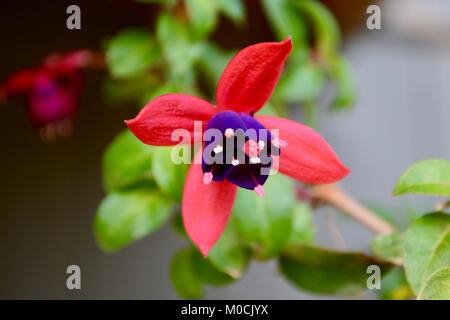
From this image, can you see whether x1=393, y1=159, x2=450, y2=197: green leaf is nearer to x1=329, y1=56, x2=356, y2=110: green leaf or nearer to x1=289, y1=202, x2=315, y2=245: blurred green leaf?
x1=289, y1=202, x2=315, y2=245: blurred green leaf

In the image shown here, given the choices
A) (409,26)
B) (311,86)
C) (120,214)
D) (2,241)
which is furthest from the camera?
(409,26)

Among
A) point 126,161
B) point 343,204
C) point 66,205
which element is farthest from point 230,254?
point 66,205

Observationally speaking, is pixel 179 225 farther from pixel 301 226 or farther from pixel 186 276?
pixel 301 226

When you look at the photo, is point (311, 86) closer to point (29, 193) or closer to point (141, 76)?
point (141, 76)
